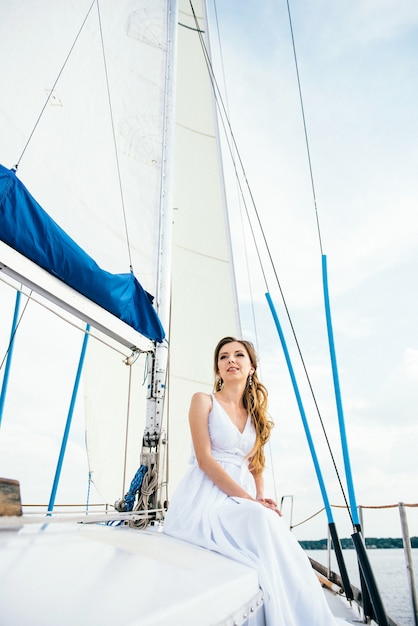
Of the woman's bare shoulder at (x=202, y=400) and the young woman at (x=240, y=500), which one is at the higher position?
the woman's bare shoulder at (x=202, y=400)

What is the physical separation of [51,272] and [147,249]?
1014mm

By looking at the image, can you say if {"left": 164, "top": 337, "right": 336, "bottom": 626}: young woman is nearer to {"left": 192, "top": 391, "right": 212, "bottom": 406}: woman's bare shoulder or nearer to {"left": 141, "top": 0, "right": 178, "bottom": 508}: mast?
{"left": 192, "top": 391, "right": 212, "bottom": 406}: woman's bare shoulder

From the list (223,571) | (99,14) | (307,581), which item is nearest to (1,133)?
(99,14)

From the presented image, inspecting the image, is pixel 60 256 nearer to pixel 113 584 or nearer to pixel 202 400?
pixel 202 400

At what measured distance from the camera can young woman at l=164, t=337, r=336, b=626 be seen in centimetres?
112

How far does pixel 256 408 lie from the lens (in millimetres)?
2064

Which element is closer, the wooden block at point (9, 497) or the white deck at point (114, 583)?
the white deck at point (114, 583)

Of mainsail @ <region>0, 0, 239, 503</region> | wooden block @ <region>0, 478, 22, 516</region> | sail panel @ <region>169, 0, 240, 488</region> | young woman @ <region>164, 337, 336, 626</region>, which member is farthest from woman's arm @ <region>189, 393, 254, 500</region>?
sail panel @ <region>169, 0, 240, 488</region>

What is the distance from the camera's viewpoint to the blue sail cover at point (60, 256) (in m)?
1.68

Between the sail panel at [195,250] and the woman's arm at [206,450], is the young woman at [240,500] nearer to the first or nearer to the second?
the woman's arm at [206,450]

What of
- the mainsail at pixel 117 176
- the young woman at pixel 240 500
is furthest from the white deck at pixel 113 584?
the mainsail at pixel 117 176

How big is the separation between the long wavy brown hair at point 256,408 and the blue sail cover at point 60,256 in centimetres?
54

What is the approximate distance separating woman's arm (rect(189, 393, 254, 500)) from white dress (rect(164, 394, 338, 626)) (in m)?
0.04

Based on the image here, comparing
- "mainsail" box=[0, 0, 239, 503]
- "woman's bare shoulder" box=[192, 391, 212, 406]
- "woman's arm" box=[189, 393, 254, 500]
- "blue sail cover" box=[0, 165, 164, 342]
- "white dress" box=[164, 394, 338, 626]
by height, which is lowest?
"white dress" box=[164, 394, 338, 626]
